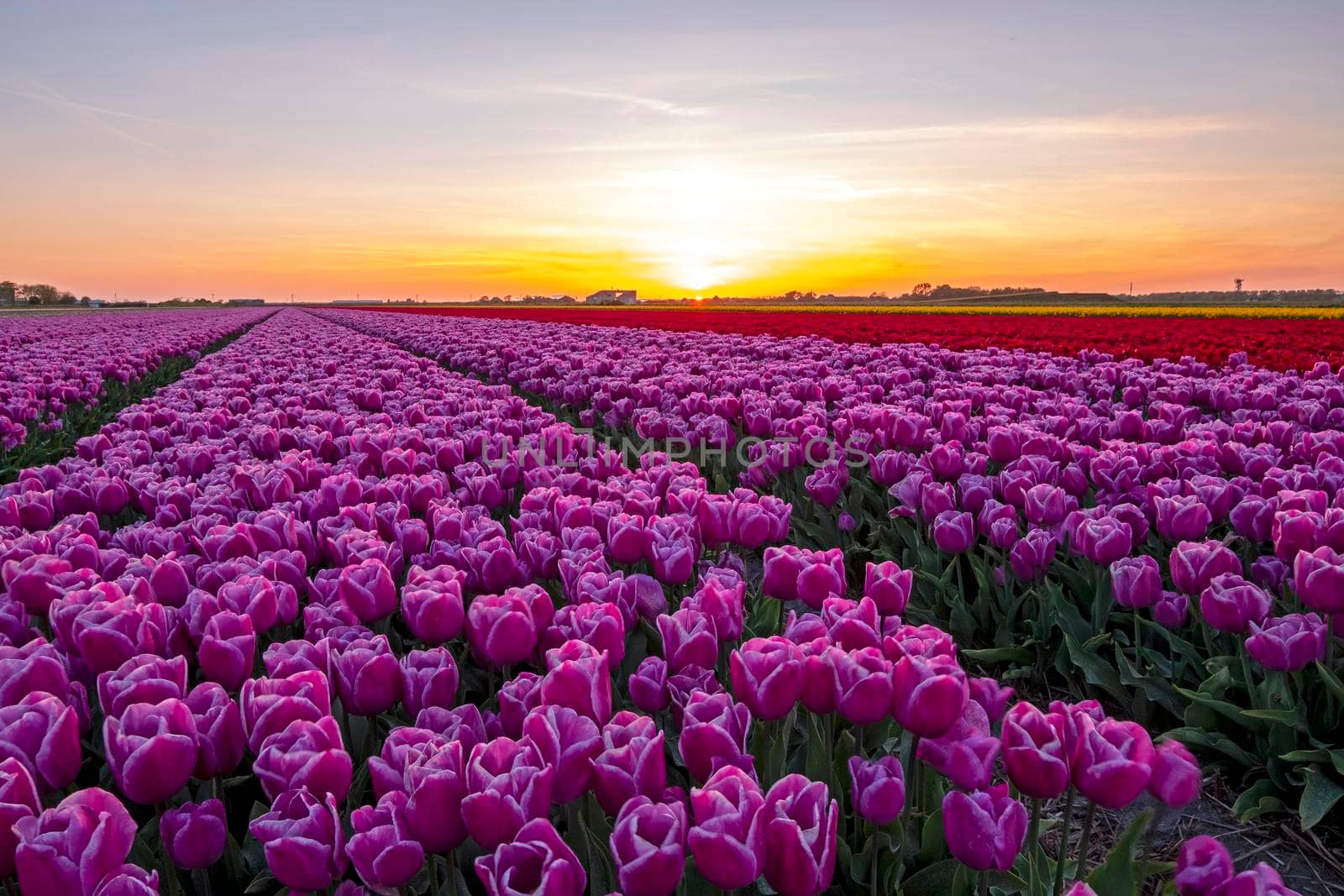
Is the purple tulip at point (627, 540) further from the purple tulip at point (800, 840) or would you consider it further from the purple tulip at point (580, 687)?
the purple tulip at point (800, 840)

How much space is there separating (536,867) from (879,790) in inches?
30.8

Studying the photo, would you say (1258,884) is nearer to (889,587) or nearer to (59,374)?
(889,587)

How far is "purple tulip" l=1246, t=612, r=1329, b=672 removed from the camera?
9.24 ft

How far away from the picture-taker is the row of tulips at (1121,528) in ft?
10.7

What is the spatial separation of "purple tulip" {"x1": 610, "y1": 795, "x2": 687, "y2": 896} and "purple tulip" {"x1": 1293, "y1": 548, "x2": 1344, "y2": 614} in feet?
8.35

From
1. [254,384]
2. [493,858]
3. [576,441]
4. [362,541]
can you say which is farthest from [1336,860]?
[254,384]

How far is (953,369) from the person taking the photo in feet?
38.3

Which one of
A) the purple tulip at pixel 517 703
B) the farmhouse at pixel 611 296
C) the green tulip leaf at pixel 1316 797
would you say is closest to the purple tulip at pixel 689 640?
the purple tulip at pixel 517 703

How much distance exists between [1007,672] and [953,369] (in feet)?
26.3

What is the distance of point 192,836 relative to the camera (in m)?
1.75

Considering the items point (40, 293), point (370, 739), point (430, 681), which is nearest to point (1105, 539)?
point (430, 681)

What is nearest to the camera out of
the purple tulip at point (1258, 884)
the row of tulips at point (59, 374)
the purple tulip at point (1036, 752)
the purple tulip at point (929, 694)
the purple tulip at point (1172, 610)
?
the purple tulip at point (1258, 884)

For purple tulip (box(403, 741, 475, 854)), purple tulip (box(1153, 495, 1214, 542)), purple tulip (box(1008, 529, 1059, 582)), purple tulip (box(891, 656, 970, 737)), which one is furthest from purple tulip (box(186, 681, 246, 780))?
purple tulip (box(1153, 495, 1214, 542))

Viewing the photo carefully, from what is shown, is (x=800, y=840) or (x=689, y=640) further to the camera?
(x=689, y=640)
